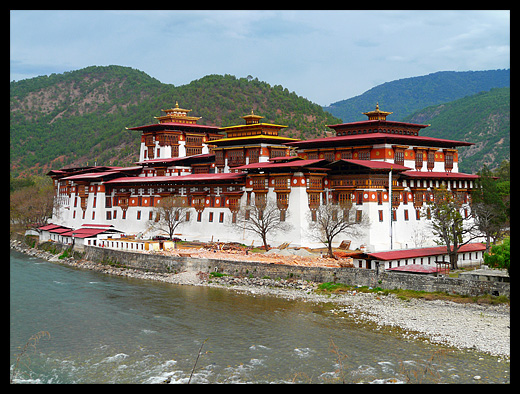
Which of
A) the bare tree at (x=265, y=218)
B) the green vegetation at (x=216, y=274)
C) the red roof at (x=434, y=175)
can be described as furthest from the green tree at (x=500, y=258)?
the bare tree at (x=265, y=218)

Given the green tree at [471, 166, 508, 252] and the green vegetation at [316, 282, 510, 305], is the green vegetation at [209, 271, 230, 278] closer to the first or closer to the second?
the green vegetation at [316, 282, 510, 305]

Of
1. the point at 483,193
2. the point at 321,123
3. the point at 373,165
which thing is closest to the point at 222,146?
the point at 373,165

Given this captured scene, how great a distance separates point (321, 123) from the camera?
130625 mm

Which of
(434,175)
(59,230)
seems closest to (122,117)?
(59,230)

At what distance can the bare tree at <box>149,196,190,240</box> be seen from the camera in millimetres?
64812

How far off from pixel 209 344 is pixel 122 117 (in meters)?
154

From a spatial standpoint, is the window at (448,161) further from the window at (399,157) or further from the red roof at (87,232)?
the red roof at (87,232)

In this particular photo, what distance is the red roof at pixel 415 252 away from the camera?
41.0m

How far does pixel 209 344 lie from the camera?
28969mm

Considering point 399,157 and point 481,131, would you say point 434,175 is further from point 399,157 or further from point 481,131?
point 481,131

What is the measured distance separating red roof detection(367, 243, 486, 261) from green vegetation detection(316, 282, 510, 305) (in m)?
2.56

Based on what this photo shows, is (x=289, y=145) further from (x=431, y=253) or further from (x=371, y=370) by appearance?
(x=371, y=370)

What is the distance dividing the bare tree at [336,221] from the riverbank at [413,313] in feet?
33.5
